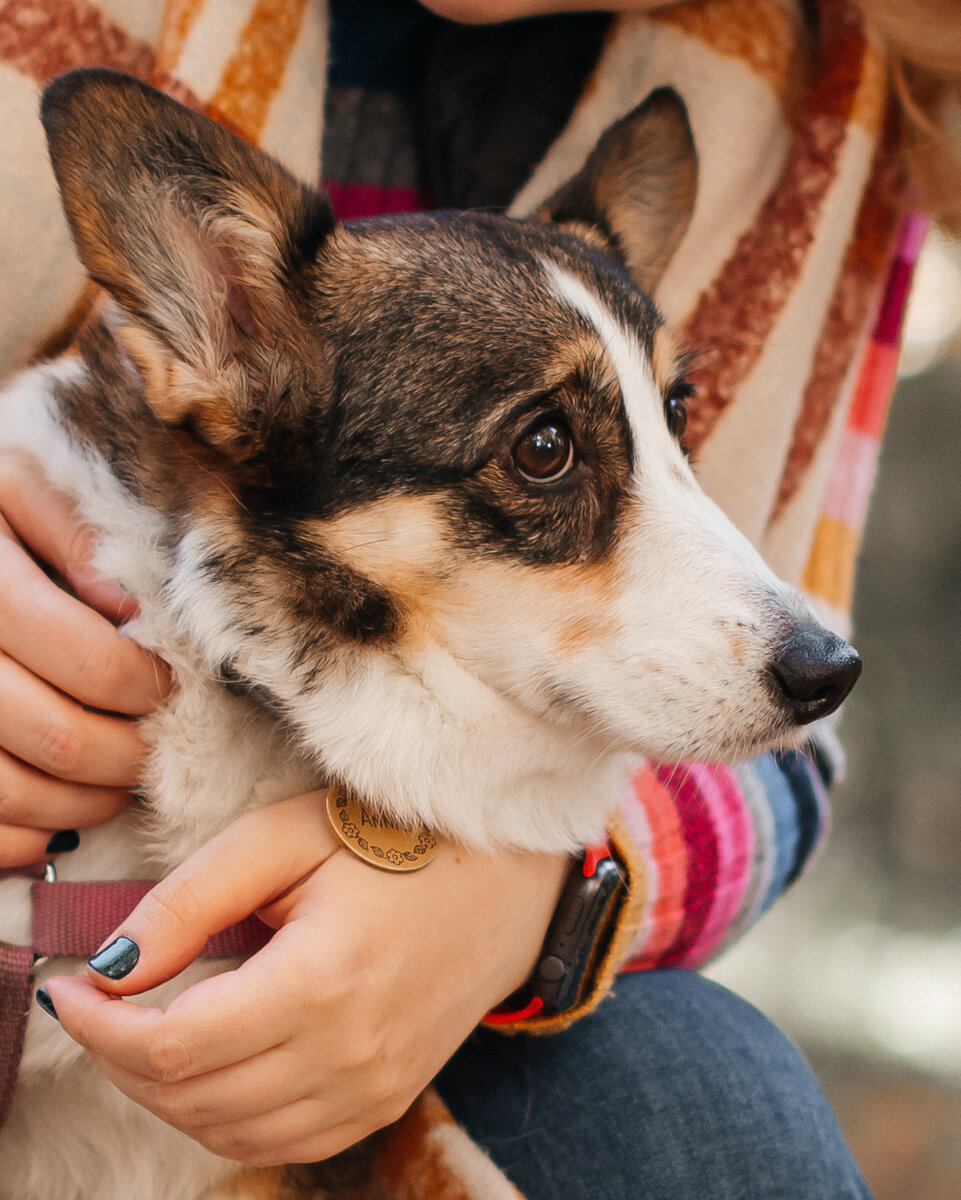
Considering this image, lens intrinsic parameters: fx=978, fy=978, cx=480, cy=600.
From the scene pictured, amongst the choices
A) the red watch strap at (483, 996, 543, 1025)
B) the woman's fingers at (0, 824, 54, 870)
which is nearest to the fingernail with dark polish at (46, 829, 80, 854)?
the woman's fingers at (0, 824, 54, 870)

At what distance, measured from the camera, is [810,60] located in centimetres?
168

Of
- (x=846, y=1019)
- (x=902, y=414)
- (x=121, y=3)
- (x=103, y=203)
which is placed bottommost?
(x=846, y=1019)

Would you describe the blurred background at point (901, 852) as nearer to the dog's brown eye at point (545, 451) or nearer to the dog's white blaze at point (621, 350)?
the dog's white blaze at point (621, 350)

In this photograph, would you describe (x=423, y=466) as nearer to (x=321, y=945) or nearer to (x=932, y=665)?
(x=321, y=945)

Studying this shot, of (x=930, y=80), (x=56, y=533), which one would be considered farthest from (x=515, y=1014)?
(x=930, y=80)

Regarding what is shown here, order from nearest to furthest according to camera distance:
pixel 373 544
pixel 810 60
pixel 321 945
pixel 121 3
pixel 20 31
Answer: pixel 321 945
pixel 373 544
pixel 20 31
pixel 121 3
pixel 810 60

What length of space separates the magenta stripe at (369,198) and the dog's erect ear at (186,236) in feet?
2.10

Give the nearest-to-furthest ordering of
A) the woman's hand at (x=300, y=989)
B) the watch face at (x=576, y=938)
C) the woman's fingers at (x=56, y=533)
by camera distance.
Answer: the woman's hand at (x=300, y=989) → the woman's fingers at (x=56, y=533) → the watch face at (x=576, y=938)

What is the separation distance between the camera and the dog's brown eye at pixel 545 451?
1.06 m

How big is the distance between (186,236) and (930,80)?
138 centimetres

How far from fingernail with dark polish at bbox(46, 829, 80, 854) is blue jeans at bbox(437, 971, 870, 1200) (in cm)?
63

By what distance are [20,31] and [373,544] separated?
3.01ft

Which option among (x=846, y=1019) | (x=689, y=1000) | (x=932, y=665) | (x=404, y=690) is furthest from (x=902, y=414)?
(x=404, y=690)

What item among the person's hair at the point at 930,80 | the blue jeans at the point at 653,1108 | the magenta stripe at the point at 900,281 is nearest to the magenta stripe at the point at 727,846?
the blue jeans at the point at 653,1108
